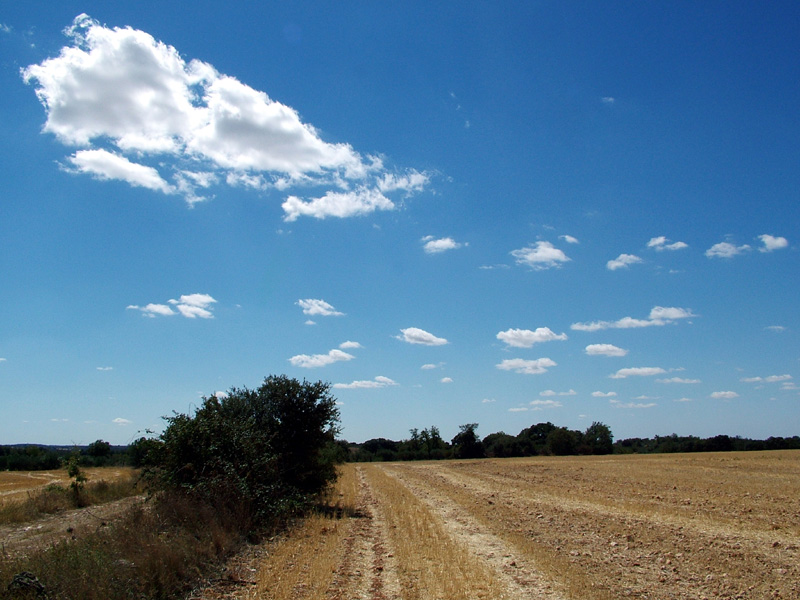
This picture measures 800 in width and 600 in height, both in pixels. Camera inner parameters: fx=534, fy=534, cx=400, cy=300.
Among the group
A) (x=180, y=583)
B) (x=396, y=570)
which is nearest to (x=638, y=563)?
(x=396, y=570)

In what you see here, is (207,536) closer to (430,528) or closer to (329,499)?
(430,528)

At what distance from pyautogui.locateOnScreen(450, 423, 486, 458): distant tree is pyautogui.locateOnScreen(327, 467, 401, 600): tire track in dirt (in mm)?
98822

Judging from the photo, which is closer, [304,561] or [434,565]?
[434,565]

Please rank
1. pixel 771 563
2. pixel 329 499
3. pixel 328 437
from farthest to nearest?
pixel 329 499 → pixel 328 437 → pixel 771 563

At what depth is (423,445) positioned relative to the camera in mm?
132875

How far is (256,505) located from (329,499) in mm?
9867

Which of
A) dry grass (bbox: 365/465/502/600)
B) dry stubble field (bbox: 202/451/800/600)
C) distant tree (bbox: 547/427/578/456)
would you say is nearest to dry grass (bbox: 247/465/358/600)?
dry stubble field (bbox: 202/451/800/600)

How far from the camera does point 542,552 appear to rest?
→ 11.5 metres

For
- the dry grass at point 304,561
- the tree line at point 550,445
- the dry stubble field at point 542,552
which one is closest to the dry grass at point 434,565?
the dry stubble field at point 542,552

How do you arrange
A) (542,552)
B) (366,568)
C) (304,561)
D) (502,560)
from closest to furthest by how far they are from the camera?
(366,568) < (502,560) < (304,561) < (542,552)

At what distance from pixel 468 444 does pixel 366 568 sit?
107 meters

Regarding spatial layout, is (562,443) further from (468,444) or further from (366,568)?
(366,568)

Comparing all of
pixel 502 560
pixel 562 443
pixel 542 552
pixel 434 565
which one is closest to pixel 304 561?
pixel 434 565

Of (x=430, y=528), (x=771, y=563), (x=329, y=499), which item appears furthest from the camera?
(x=329, y=499)
